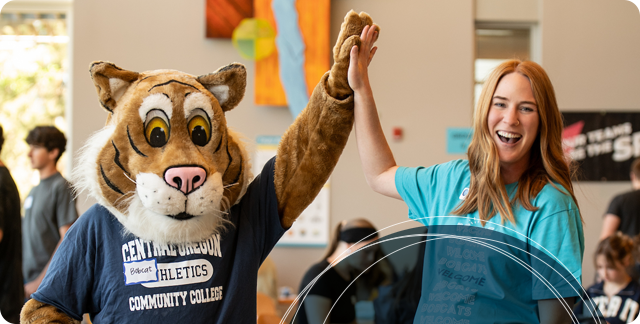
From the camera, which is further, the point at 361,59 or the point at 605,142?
the point at 605,142

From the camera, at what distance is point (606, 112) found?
140 inches

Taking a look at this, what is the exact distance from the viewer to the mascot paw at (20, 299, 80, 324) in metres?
0.93

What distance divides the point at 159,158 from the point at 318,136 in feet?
1.08

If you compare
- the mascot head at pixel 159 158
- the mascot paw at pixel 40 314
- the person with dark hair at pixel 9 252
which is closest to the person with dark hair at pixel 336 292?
the mascot head at pixel 159 158

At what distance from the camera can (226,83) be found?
104 centimetres

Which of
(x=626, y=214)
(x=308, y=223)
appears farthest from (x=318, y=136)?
(x=626, y=214)

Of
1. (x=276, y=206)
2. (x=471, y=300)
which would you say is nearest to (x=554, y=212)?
(x=471, y=300)

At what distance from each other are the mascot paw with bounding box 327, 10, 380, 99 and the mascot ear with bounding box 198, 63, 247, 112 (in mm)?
195

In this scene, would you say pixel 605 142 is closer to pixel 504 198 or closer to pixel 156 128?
pixel 504 198

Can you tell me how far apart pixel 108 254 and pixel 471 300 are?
0.69 metres

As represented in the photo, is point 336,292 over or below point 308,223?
over

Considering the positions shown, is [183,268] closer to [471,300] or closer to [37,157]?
[471,300]

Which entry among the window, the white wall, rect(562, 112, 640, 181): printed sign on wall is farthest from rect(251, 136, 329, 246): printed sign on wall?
rect(562, 112, 640, 181): printed sign on wall

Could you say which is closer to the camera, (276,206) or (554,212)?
(554,212)
